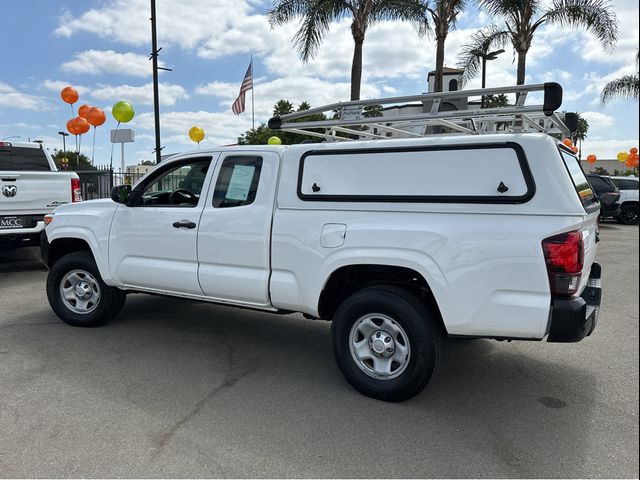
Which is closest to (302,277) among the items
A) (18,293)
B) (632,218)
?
(18,293)

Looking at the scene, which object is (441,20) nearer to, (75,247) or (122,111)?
(122,111)

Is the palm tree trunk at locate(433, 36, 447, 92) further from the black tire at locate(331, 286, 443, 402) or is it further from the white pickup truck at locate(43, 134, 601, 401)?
the black tire at locate(331, 286, 443, 402)

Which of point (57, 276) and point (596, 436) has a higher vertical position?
point (57, 276)

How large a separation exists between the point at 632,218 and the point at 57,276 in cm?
1906

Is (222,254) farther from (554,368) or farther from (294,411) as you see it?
(554,368)

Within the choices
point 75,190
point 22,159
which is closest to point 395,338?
point 75,190

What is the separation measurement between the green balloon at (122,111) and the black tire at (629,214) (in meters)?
16.8

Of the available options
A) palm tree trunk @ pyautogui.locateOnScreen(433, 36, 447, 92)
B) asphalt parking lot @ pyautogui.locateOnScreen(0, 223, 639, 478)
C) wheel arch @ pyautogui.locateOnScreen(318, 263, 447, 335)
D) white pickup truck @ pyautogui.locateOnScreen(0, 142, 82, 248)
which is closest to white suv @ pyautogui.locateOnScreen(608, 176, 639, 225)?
palm tree trunk @ pyautogui.locateOnScreen(433, 36, 447, 92)

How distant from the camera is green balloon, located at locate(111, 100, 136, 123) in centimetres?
1321

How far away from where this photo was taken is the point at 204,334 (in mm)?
5125

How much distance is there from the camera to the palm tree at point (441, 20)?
1556 centimetres

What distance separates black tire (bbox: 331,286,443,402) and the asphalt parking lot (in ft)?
0.43

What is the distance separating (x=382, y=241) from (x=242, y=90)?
16.7m

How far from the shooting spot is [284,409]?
11.4ft
